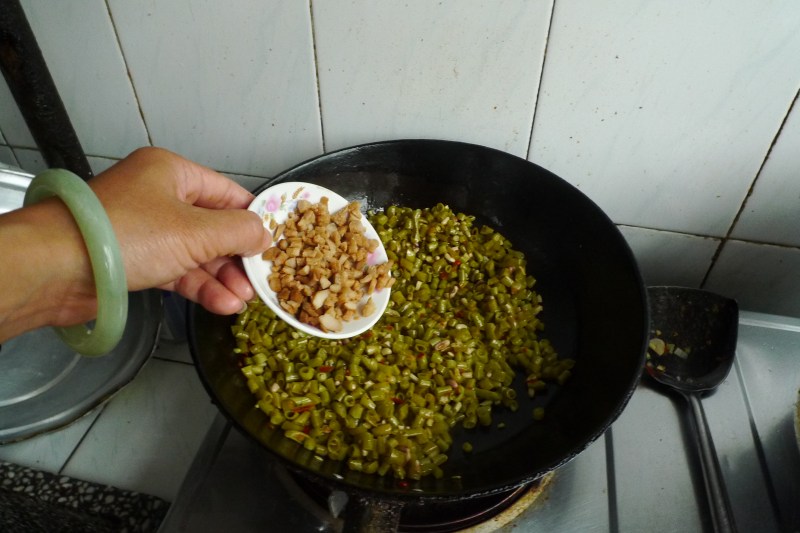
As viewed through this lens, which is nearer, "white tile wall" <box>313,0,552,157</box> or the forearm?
the forearm

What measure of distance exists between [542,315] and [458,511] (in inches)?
12.0

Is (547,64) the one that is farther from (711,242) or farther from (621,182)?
(711,242)

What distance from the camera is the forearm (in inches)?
18.3

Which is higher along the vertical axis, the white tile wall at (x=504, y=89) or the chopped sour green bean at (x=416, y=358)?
the white tile wall at (x=504, y=89)

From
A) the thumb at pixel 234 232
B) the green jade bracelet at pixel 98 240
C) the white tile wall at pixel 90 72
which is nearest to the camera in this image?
the green jade bracelet at pixel 98 240

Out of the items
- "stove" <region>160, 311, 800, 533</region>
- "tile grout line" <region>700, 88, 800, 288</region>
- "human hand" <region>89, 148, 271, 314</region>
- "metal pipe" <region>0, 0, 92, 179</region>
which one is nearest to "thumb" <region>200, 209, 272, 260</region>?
"human hand" <region>89, 148, 271, 314</region>

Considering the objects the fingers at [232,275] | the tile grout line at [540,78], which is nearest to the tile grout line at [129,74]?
the fingers at [232,275]

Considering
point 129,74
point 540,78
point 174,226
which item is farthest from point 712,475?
point 129,74

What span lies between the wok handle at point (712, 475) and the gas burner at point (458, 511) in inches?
7.5

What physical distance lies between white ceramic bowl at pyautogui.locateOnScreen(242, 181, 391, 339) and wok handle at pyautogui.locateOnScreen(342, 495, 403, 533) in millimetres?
196

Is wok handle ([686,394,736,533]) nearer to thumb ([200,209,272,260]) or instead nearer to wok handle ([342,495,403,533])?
wok handle ([342,495,403,533])

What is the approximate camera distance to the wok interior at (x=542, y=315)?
0.62 meters

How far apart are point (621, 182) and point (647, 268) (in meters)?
0.17

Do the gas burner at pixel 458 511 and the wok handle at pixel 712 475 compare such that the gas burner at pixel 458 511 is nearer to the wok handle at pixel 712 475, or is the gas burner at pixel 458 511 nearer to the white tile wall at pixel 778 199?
the wok handle at pixel 712 475
